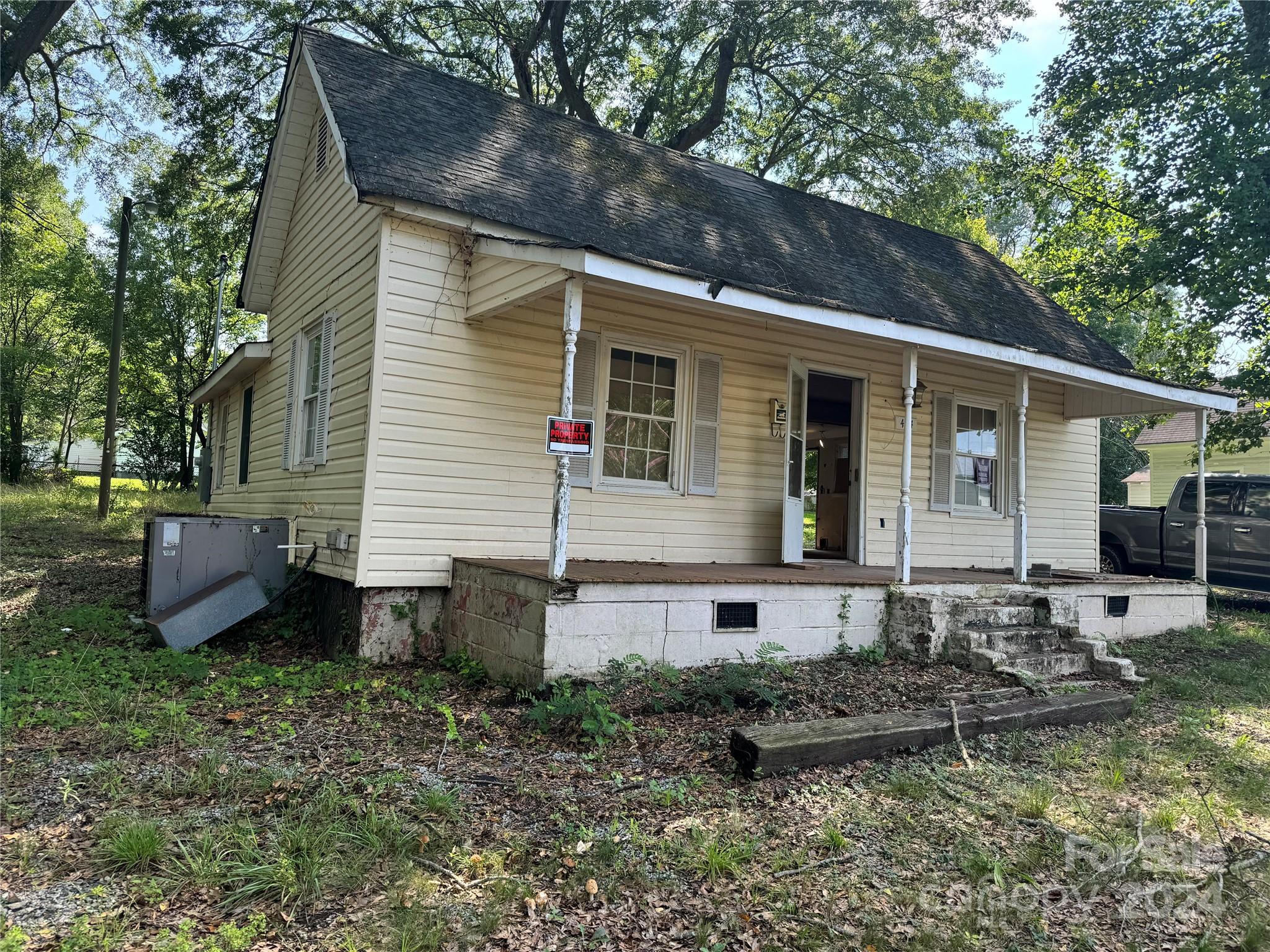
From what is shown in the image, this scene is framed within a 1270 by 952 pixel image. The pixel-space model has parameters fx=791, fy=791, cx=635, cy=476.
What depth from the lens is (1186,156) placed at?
43.2ft

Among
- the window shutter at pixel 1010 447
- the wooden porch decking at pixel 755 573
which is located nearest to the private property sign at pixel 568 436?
the wooden porch decking at pixel 755 573

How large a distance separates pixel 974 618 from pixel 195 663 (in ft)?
21.3

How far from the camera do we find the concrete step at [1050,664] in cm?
663

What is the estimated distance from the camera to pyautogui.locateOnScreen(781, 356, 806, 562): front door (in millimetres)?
8367

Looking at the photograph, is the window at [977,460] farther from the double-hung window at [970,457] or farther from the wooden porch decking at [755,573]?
the wooden porch decking at [755,573]

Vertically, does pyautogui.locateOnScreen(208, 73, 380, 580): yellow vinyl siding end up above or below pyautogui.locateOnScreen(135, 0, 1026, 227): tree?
below

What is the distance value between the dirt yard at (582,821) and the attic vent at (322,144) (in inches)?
219

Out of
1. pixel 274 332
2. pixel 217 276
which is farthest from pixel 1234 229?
pixel 217 276

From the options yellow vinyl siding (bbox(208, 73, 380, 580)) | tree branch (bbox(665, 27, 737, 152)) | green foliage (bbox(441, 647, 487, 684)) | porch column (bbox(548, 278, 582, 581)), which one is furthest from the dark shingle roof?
tree branch (bbox(665, 27, 737, 152))

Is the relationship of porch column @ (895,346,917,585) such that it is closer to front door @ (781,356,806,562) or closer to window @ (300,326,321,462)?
front door @ (781,356,806,562)

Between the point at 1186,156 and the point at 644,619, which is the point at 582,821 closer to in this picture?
the point at 644,619

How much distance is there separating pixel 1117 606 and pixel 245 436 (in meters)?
11.6

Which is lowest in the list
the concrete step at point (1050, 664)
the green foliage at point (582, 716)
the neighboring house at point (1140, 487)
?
the green foliage at point (582, 716)

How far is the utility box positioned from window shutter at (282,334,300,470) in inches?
52.2
